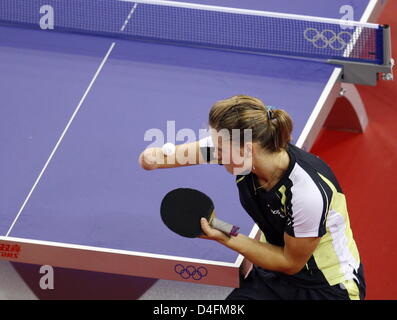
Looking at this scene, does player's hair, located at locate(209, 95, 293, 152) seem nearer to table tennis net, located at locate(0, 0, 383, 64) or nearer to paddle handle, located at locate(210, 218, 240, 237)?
paddle handle, located at locate(210, 218, 240, 237)

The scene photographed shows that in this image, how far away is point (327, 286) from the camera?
4.25 meters

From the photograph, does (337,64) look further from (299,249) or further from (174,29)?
(299,249)

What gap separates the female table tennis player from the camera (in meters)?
3.65

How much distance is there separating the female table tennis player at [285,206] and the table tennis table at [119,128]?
67 centimetres

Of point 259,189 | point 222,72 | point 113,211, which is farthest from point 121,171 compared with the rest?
point 259,189

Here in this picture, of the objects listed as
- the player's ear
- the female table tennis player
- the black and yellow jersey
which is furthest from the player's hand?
the player's ear

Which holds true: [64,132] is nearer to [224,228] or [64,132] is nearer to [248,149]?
[224,228]

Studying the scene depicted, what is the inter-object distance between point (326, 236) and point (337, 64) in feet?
7.00

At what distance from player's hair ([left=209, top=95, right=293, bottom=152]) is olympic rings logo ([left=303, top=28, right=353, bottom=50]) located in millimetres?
2465

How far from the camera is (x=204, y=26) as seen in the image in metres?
6.19

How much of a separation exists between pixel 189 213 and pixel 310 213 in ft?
2.19

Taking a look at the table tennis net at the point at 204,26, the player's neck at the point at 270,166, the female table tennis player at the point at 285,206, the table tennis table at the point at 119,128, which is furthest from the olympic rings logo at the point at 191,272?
the table tennis net at the point at 204,26

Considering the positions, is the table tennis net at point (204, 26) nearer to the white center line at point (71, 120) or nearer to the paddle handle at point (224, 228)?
the white center line at point (71, 120)

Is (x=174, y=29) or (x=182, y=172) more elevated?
(x=174, y=29)
